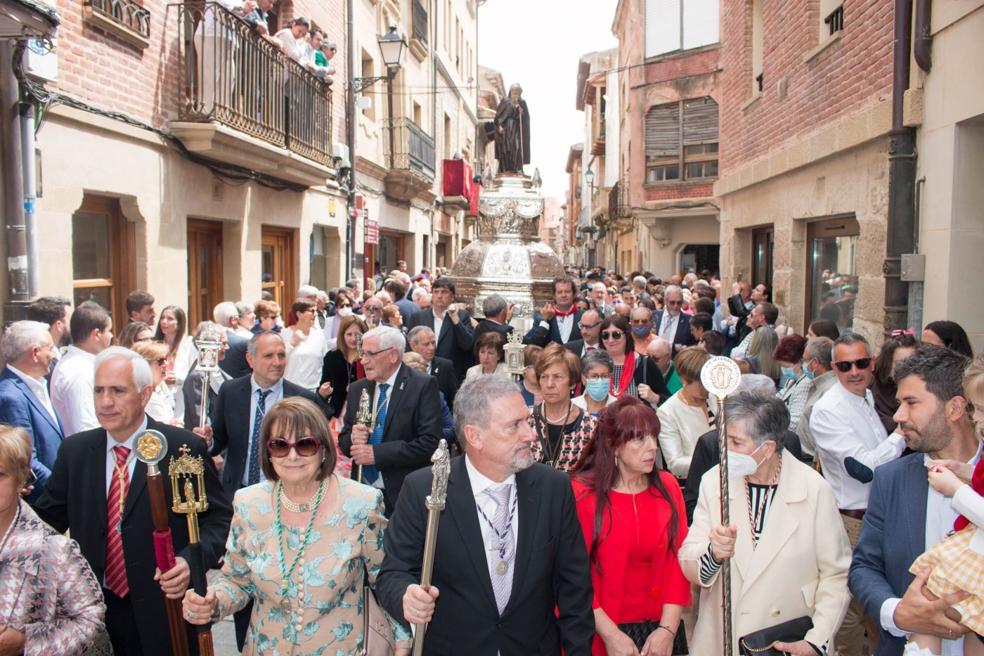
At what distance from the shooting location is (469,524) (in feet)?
9.67

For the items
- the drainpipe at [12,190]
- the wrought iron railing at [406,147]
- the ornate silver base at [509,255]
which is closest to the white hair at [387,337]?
the drainpipe at [12,190]

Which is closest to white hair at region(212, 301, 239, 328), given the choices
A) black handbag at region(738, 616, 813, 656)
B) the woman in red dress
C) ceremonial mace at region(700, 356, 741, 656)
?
the woman in red dress

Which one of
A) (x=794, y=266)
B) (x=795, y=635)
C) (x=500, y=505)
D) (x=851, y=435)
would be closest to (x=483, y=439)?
(x=500, y=505)

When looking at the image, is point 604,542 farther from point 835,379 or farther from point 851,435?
point 835,379

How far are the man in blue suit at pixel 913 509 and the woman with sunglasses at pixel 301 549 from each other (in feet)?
5.58

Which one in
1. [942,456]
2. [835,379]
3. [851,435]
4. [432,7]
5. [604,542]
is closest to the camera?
[942,456]

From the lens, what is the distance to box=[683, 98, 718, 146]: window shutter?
2278 centimetres

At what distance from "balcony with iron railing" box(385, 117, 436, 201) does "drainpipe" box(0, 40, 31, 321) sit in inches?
→ 538

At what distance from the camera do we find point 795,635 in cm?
324

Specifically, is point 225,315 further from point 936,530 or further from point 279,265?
point 279,265

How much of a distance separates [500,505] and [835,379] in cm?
292

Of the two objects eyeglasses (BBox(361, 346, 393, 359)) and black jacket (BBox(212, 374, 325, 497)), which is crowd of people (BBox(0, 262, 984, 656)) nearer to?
black jacket (BBox(212, 374, 325, 497))

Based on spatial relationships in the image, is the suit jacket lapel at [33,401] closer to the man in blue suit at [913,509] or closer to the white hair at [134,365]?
the white hair at [134,365]

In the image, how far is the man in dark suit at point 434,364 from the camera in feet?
22.6
